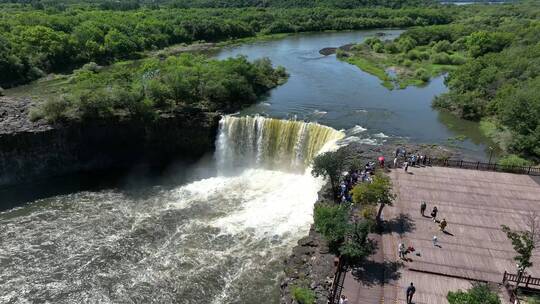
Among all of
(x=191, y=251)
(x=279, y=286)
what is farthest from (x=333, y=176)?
(x=191, y=251)

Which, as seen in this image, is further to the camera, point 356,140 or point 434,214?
point 356,140

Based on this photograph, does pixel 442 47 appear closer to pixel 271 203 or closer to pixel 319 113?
pixel 319 113

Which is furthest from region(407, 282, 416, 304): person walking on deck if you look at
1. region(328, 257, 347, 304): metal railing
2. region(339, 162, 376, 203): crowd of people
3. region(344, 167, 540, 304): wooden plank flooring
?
region(339, 162, 376, 203): crowd of people

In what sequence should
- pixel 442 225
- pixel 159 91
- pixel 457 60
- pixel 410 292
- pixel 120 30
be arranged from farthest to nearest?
1. pixel 120 30
2. pixel 457 60
3. pixel 159 91
4. pixel 442 225
5. pixel 410 292

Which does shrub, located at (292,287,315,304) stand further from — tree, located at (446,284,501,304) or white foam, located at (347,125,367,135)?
white foam, located at (347,125,367,135)

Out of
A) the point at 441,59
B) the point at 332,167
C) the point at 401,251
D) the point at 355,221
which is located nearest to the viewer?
the point at 401,251

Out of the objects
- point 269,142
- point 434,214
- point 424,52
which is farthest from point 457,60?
point 434,214

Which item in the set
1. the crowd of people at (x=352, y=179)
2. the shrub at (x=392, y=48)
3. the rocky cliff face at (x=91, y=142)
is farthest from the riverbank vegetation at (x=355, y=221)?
the shrub at (x=392, y=48)
